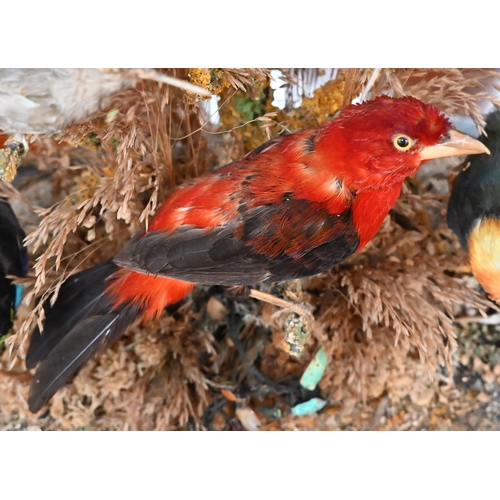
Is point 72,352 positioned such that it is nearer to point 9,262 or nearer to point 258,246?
point 9,262

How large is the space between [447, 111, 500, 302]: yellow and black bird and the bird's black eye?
0.75 feet

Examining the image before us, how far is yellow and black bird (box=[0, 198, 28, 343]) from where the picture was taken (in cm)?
97

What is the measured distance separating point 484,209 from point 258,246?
0.44 meters

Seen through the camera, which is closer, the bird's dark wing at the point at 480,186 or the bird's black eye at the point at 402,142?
the bird's black eye at the point at 402,142

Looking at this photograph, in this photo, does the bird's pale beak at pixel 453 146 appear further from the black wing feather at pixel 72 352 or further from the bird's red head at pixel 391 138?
the black wing feather at pixel 72 352

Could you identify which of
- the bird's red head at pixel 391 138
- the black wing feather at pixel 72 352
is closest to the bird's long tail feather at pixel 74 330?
the black wing feather at pixel 72 352

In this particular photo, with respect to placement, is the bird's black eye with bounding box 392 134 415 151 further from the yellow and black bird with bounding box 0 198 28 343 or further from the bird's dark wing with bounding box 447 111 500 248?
the yellow and black bird with bounding box 0 198 28 343

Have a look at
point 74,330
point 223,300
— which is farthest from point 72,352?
point 223,300

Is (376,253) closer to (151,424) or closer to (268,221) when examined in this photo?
(268,221)

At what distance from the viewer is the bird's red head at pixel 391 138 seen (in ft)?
2.62

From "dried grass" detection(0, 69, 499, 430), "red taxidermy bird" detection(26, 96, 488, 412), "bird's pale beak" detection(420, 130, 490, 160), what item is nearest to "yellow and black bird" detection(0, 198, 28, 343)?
"dried grass" detection(0, 69, 499, 430)

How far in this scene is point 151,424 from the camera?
3.50 ft

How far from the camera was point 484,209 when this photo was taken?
3.11 ft
